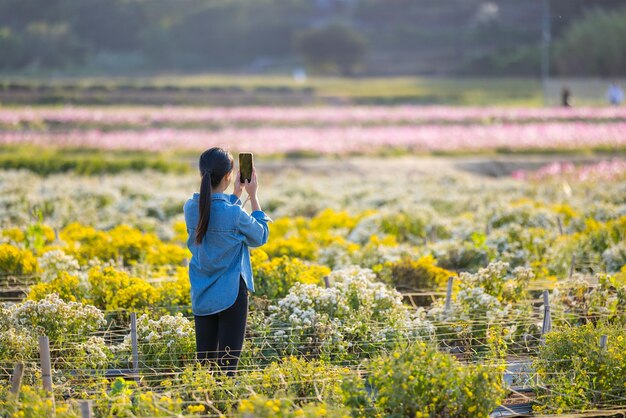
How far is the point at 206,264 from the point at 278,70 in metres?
62.4

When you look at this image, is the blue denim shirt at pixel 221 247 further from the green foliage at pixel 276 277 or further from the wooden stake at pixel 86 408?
the green foliage at pixel 276 277

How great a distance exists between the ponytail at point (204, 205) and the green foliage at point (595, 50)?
55.2m

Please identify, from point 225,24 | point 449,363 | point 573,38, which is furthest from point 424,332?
point 225,24

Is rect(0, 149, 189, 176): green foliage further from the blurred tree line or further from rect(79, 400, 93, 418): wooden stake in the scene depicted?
the blurred tree line

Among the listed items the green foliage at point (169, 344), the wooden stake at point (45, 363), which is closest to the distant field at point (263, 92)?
the green foliage at point (169, 344)

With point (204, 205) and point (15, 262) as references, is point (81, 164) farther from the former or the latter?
point (204, 205)

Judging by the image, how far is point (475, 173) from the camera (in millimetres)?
22266

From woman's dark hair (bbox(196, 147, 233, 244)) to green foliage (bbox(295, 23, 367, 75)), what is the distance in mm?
58516

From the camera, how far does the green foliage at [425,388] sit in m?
4.98

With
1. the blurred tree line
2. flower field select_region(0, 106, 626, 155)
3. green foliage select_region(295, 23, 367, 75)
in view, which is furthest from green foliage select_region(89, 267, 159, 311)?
green foliage select_region(295, 23, 367, 75)

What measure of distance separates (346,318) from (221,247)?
1.67m

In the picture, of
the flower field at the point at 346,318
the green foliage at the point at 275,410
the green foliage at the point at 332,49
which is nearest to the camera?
the green foliage at the point at 275,410

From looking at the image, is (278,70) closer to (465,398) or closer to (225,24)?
(225,24)

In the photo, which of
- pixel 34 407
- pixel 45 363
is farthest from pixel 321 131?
pixel 34 407
